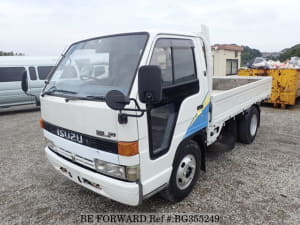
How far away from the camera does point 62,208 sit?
278cm

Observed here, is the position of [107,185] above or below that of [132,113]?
below

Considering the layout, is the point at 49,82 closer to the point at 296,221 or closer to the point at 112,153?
the point at 112,153

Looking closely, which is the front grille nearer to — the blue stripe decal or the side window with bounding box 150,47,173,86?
the side window with bounding box 150,47,173,86

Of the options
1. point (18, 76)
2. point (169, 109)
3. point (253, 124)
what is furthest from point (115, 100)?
point (18, 76)

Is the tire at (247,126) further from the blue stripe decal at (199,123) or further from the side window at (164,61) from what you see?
the side window at (164,61)

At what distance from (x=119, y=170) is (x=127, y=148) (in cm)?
26

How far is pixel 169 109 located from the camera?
2.42 m

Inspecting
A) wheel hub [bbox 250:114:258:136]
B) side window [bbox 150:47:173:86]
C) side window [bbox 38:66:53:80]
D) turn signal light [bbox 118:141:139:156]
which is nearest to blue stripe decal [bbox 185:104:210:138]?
side window [bbox 150:47:173:86]

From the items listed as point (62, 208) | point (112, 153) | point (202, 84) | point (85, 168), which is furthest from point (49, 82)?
point (202, 84)

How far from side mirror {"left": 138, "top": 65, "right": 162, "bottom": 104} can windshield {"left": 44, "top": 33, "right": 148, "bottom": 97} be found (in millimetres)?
290

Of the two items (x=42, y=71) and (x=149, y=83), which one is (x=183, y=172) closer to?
(x=149, y=83)

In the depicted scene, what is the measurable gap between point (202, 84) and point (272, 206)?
168 centimetres

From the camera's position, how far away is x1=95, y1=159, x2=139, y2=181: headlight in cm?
201

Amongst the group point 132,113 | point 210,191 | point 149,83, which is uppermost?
point 149,83
